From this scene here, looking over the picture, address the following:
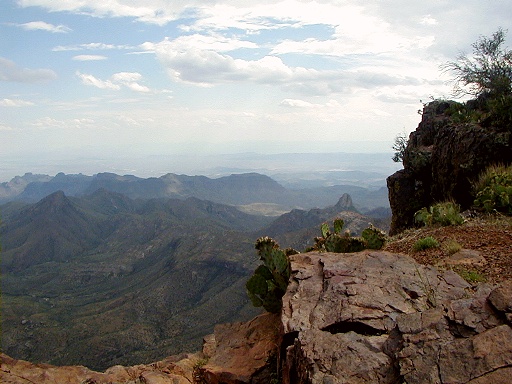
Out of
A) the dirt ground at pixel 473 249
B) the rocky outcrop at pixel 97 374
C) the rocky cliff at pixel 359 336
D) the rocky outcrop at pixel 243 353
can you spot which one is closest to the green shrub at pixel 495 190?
the dirt ground at pixel 473 249

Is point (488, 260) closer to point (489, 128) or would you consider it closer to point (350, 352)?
point (350, 352)

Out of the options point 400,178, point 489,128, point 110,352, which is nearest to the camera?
point 489,128

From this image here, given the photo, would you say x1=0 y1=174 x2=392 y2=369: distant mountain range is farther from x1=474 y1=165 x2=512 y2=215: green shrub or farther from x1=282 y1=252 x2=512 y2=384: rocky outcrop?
x1=282 y1=252 x2=512 y2=384: rocky outcrop

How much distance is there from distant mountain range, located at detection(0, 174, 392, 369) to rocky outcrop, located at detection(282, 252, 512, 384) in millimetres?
50836

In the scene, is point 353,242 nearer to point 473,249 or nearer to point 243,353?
point 473,249

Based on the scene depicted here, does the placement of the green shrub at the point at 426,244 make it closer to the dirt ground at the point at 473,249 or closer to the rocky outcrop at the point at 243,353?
the dirt ground at the point at 473,249

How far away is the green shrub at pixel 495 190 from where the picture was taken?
11.4 metres

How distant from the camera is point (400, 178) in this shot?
18.8 m

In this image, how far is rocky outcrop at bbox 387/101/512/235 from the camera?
14203 mm

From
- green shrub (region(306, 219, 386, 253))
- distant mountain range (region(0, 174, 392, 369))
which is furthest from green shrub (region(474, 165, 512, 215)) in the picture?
distant mountain range (region(0, 174, 392, 369))

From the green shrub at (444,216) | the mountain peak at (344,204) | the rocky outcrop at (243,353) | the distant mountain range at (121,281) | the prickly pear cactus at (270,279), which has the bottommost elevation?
the distant mountain range at (121,281)

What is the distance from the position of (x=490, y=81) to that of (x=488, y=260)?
1523cm

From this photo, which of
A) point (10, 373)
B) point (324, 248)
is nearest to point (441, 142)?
point (324, 248)

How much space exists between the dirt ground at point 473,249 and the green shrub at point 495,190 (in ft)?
2.73
